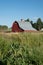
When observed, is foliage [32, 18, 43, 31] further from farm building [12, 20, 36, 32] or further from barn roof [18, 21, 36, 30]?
barn roof [18, 21, 36, 30]

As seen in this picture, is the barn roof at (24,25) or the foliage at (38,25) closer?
the barn roof at (24,25)

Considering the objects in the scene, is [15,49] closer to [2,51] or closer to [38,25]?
[2,51]

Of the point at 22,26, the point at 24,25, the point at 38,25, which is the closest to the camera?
the point at 24,25

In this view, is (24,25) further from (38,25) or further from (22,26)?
(38,25)

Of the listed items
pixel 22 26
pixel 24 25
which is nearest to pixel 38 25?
Answer: pixel 22 26

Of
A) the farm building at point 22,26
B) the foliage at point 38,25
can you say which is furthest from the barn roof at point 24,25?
the foliage at point 38,25

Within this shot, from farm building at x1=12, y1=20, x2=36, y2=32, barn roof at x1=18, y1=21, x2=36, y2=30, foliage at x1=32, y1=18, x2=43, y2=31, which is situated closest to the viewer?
farm building at x1=12, y1=20, x2=36, y2=32

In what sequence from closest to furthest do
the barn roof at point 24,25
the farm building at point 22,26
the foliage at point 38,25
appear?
1. the farm building at point 22,26
2. the barn roof at point 24,25
3. the foliage at point 38,25

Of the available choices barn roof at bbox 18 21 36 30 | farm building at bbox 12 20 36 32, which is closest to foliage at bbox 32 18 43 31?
farm building at bbox 12 20 36 32

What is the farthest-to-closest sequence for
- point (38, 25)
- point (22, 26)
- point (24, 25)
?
point (38, 25)
point (22, 26)
point (24, 25)

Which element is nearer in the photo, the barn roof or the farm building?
the farm building

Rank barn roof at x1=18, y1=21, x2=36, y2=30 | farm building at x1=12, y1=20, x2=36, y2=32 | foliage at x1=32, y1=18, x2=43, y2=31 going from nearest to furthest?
1. farm building at x1=12, y1=20, x2=36, y2=32
2. barn roof at x1=18, y1=21, x2=36, y2=30
3. foliage at x1=32, y1=18, x2=43, y2=31

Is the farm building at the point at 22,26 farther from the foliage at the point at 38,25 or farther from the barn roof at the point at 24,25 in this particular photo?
the foliage at the point at 38,25

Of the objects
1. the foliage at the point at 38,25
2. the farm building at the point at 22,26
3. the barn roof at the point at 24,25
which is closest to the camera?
the farm building at the point at 22,26
